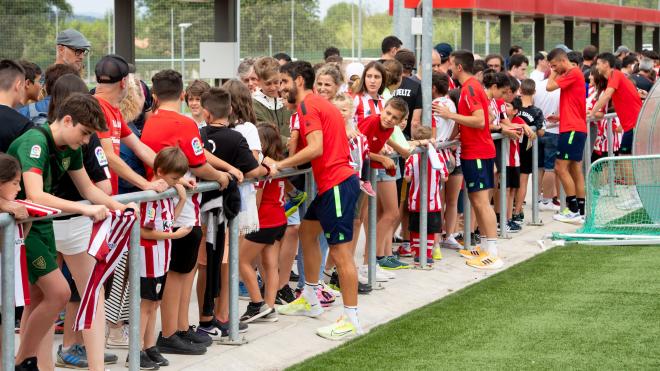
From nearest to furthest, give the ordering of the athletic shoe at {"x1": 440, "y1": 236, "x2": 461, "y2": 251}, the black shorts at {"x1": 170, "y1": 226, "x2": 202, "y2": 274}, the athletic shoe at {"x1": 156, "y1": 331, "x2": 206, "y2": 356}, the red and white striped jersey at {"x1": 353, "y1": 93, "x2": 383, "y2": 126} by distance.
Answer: the black shorts at {"x1": 170, "y1": 226, "x2": 202, "y2": 274}
the athletic shoe at {"x1": 156, "y1": 331, "x2": 206, "y2": 356}
the red and white striped jersey at {"x1": 353, "y1": 93, "x2": 383, "y2": 126}
the athletic shoe at {"x1": 440, "y1": 236, "x2": 461, "y2": 251}

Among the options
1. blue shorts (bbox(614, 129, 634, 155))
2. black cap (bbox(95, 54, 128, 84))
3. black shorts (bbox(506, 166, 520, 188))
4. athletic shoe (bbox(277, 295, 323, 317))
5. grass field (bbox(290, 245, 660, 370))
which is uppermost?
black cap (bbox(95, 54, 128, 84))

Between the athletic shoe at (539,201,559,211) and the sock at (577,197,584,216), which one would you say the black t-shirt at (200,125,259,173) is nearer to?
the sock at (577,197,584,216)

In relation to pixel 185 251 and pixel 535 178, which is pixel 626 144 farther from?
pixel 185 251

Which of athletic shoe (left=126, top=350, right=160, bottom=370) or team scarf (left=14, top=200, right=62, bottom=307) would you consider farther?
athletic shoe (left=126, top=350, right=160, bottom=370)

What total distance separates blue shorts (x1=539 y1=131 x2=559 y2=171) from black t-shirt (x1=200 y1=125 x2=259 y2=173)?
713cm

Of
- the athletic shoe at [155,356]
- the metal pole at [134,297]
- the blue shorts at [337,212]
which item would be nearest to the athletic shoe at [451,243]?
the blue shorts at [337,212]

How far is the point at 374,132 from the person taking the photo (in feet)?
29.4

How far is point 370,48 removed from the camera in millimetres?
29594

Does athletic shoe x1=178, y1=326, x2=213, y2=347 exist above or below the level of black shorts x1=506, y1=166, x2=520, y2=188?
below

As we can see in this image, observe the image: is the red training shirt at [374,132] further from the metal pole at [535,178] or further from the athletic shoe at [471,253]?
the metal pole at [535,178]

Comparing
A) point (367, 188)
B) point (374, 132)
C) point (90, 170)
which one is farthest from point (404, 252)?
point (90, 170)

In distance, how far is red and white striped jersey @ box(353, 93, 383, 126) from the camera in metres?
9.19

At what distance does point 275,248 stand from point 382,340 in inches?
42.4

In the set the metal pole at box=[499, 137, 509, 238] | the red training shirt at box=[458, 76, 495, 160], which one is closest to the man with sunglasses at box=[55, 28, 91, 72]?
the red training shirt at box=[458, 76, 495, 160]
